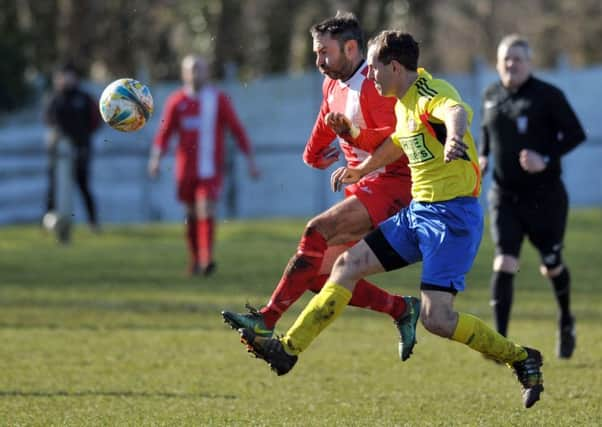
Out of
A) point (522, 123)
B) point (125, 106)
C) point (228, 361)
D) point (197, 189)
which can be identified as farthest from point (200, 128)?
point (125, 106)

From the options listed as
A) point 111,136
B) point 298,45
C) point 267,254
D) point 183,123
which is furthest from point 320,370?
point 298,45

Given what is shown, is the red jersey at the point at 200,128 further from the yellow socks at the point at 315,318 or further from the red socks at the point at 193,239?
the yellow socks at the point at 315,318

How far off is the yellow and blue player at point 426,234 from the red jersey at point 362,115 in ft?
1.52

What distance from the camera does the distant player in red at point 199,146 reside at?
576 inches

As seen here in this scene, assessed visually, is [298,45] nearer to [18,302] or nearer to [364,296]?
[18,302]

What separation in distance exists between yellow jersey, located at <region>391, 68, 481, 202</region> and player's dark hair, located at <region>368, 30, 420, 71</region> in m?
0.13

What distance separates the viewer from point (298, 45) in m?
34.0

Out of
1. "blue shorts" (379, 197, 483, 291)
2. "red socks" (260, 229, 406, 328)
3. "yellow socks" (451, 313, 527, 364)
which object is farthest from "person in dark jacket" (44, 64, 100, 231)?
"yellow socks" (451, 313, 527, 364)

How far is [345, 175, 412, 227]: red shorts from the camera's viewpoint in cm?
779

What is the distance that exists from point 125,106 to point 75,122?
40.8 feet

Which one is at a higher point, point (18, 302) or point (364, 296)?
point (364, 296)

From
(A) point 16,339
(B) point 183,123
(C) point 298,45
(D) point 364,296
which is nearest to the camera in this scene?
(D) point 364,296

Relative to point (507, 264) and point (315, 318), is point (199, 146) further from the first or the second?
point (315, 318)

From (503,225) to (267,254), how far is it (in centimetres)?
869
